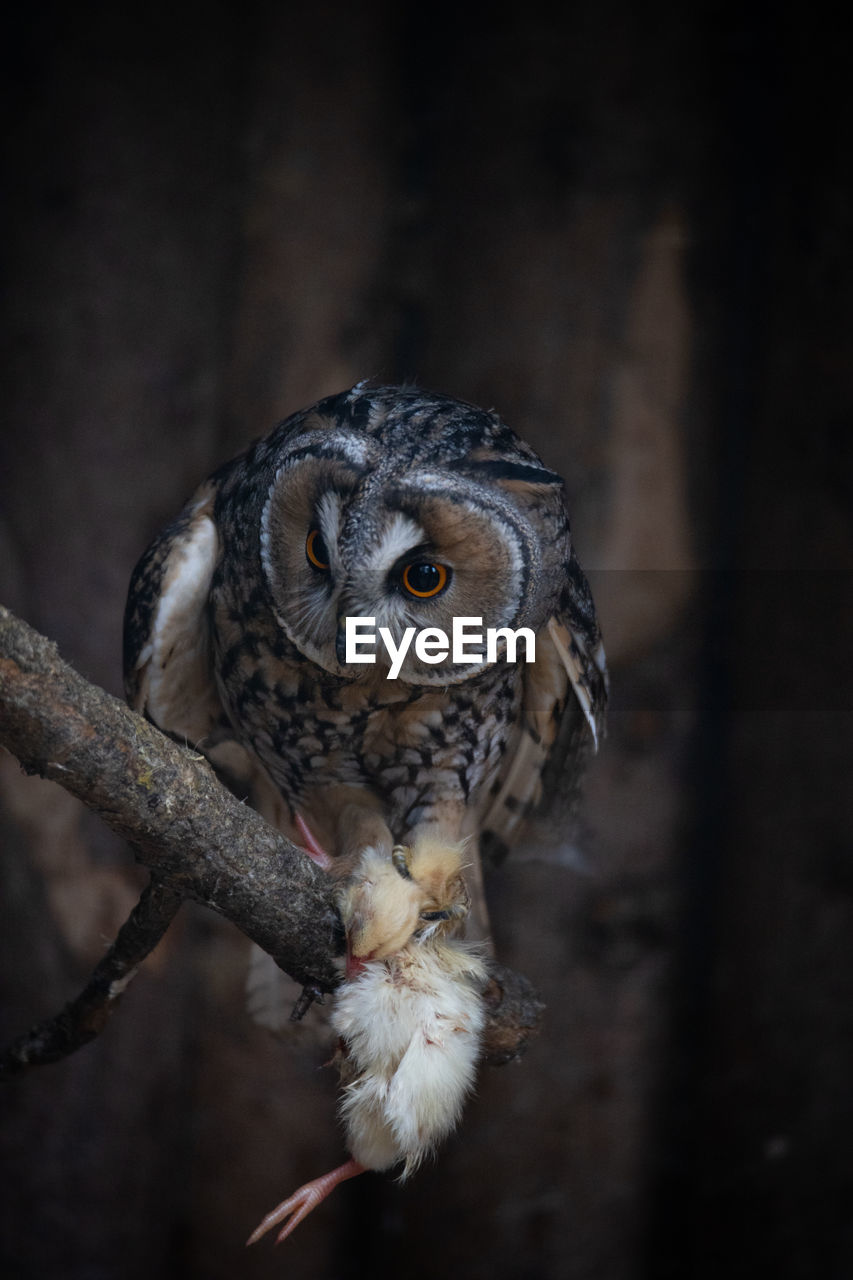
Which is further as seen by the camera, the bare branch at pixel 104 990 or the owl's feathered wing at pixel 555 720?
the owl's feathered wing at pixel 555 720

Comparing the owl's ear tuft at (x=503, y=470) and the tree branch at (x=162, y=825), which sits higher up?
the owl's ear tuft at (x=503, y=470)

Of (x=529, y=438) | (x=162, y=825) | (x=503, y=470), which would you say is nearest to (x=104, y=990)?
(x=162, y=825)

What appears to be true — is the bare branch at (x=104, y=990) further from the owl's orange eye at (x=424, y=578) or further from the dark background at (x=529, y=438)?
the dark background at (x=529, y=438)

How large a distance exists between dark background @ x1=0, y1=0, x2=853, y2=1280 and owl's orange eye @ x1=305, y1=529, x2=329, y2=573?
23.5 inches

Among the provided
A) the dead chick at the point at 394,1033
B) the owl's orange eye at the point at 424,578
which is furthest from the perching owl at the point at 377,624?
the dead chick at the point at 394,1033

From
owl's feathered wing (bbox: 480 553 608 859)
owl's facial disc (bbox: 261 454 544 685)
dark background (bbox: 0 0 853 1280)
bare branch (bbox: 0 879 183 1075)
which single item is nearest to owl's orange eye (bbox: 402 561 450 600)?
owl's facial disc (bbox: 261 454 544 685)

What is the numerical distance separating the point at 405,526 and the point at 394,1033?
0.40m

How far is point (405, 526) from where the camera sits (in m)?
0.79

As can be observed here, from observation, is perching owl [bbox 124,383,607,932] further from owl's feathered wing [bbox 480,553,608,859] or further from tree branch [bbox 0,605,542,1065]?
tree branch [bbox 0,605,542,1065]

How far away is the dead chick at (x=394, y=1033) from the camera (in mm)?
715

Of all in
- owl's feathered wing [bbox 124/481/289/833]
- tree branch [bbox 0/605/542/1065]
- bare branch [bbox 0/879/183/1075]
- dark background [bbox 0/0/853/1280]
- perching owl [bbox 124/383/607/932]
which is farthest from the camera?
dark background [bbox 0/0/853/1280]

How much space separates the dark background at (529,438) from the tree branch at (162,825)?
58cm

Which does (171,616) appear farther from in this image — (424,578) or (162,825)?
(162,825)

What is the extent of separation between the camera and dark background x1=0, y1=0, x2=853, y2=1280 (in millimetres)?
1366
